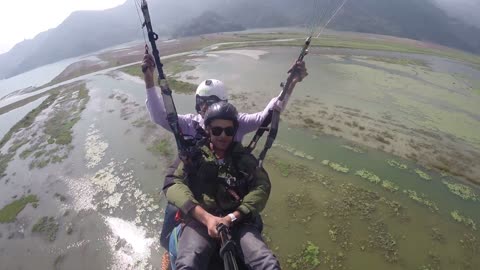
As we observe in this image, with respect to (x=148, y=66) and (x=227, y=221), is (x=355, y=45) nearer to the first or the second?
(x=148, y=66)

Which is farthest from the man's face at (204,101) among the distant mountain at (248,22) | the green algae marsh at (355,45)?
the distant mountain at (248,22)

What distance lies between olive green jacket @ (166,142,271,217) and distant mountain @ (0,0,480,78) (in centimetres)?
9342

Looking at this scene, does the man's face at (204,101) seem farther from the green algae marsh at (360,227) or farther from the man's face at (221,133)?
the green algae marsh at (360,227)

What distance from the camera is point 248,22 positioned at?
432ft

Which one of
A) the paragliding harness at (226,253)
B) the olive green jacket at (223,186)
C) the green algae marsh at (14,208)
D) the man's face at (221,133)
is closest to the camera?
the paragliding harness at (226,253)

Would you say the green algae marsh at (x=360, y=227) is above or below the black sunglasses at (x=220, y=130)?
below

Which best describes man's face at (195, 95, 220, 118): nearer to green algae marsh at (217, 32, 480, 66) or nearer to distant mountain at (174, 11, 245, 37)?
green algae marsh at (217, 32, 480, 66)

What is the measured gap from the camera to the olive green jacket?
384 cm

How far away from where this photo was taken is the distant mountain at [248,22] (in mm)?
110794

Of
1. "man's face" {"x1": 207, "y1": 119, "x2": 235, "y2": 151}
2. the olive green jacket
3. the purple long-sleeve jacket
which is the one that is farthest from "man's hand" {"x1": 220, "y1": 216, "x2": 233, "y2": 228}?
the purple long-sleeve jacket

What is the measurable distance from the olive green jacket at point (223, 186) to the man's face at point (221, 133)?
18cm

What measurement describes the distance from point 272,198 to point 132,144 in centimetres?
841

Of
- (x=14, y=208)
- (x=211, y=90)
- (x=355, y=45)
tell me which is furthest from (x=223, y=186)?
(x=355, y=45)

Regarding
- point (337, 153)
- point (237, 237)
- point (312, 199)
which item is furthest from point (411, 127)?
point (237, 237)
